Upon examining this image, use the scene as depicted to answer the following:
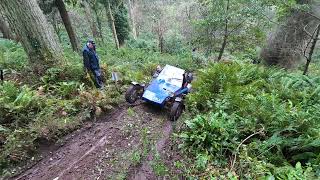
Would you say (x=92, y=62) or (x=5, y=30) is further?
(x=5, y=30)

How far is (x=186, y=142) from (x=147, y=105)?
328cm

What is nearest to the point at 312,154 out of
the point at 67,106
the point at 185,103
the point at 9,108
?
the point at 185,103

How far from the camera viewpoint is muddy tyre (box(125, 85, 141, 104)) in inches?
343

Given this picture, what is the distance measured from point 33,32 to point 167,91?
4955 millimetres

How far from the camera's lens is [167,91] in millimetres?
8742

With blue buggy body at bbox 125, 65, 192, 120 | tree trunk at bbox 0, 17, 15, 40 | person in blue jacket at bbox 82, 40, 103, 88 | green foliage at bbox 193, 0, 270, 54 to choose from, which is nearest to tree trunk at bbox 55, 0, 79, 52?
tree trunk at bbox 0, 17, 15, 40

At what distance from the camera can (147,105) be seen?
898 cm

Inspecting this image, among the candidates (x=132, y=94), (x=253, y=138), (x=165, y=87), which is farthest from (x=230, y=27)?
(x=253, y=138)

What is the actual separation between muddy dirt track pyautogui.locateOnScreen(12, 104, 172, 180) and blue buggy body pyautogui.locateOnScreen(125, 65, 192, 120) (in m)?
0.63

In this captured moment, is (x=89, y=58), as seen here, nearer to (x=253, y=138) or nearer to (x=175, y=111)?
(x=175, y=111)

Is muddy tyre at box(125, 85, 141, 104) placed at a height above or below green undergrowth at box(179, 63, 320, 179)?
below

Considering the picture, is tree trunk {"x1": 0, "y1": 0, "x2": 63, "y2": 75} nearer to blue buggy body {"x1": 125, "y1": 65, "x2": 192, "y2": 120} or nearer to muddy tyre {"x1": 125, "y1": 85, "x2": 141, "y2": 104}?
muddy tyre {"x1": 125, "y1": 85, "x2": 141, "y2": 104}

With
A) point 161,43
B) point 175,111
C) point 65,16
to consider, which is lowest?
point 161,43

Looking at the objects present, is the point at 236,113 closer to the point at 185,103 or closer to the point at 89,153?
the point at 185,103
